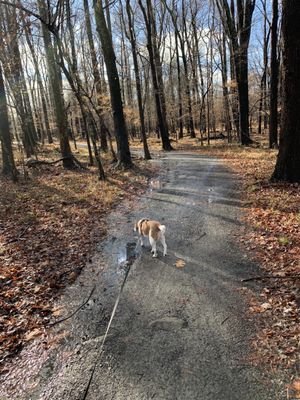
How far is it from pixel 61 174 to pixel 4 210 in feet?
17.8

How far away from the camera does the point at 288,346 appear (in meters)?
3.36

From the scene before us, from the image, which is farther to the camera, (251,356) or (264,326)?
(264,326)

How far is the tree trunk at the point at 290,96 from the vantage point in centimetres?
809

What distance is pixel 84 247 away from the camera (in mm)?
6523

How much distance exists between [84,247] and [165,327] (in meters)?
3.23

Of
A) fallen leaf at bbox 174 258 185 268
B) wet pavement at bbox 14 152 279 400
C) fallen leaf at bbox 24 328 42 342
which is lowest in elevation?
fallen leaf at bbox 24 328 42 342

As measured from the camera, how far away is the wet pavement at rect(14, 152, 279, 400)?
3.02 meters

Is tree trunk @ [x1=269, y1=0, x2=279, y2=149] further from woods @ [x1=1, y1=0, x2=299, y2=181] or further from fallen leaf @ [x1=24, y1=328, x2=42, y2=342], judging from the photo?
fallen leaf @ [x1=24, y1=328, x2=42, y2=342]

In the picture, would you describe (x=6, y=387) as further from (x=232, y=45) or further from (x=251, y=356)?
(x=232, y=45)

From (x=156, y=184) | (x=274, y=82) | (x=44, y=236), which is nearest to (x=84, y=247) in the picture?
(x=44, y=236)

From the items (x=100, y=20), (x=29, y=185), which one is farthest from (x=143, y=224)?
(x=100, y=20)

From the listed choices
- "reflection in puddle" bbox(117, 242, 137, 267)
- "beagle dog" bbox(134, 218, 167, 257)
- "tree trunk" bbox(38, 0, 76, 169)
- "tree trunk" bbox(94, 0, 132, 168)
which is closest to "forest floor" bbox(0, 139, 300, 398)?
"reflection in puddle" bbox(117, 242, 137, 267)

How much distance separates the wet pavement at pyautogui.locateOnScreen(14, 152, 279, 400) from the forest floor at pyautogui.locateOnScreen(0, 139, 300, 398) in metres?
0.30

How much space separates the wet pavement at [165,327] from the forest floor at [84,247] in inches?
11.9
